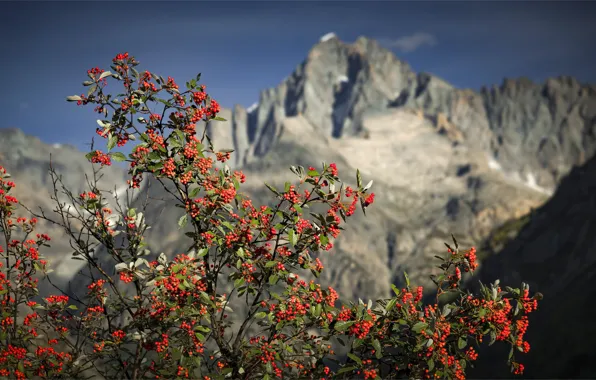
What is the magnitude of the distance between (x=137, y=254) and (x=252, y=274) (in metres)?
3.00

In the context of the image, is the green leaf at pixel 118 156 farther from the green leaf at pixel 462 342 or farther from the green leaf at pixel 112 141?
the green leaf at pixel 462 342

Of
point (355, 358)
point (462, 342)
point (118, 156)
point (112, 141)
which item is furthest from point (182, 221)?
point (462, 342)

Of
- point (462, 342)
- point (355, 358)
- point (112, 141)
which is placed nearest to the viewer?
point (355, 358)

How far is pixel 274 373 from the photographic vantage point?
432 inches

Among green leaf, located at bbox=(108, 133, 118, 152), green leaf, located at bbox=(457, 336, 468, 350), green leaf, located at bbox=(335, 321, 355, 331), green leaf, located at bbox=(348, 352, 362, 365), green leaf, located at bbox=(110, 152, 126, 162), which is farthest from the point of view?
green leaf, located at bbox=(108, 133, 118, 152)

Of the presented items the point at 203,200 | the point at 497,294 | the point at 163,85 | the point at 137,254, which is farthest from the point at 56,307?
the point at 497,294

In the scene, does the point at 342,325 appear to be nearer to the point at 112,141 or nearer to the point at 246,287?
the point at 246,287

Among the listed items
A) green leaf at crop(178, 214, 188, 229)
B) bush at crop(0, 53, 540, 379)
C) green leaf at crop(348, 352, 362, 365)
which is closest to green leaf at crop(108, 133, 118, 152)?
bush at crop(0, 53, 540, 379)

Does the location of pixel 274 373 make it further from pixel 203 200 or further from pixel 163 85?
pixel 163 85

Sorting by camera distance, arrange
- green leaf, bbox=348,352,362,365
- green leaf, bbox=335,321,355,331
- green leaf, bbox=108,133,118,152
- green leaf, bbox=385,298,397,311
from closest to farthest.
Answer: green leaf, bbox=348,352,362,365 < green leaf, bbox=335,321,355,331 < green leaf, bbox=108,133,118,152 < green leaf, bbox=385,298,397,311

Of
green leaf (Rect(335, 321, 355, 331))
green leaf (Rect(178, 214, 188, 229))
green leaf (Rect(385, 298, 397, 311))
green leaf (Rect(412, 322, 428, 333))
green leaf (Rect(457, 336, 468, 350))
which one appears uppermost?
green leaf (Rect(178, 214, 188, 229))

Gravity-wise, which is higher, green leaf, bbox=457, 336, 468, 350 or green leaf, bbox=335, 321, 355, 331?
green leaf, bbox=335, 321, 355, 331

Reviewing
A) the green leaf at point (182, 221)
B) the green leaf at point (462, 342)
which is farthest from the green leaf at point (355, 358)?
the green leaf at point (182, 221)

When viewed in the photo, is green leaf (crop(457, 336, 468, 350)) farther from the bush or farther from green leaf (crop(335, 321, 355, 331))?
green leaf (crop(335, 321, 355, 331))
